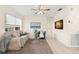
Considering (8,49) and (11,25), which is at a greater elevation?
(11,25)

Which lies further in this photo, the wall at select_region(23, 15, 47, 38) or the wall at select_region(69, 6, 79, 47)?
the wall at select_region(23, 15, 47, 38)

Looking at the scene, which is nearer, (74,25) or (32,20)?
(74,25)

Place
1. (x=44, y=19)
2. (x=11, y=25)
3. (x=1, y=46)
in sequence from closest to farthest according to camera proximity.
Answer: (x=1, y=46) → (x=11, y=25) → (x=44, y=19)

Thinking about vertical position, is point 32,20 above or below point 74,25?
above

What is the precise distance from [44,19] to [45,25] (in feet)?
2.09

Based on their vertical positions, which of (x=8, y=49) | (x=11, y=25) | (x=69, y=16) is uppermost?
(x=69, y=16)

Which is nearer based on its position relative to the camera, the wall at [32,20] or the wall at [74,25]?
the wall at [74,25]
